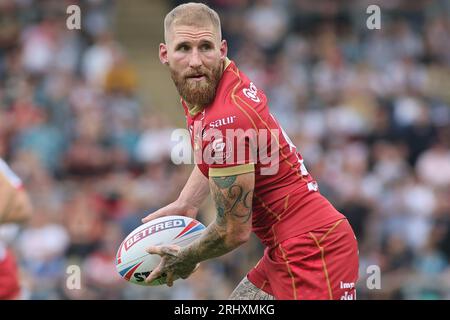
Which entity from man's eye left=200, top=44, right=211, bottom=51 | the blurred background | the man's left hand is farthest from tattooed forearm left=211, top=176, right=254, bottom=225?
the blurred background

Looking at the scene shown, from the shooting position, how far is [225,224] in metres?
5.84

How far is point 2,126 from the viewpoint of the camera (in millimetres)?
13633

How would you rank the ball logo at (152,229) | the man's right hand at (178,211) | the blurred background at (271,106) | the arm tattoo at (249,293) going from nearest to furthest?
the arm tattoo at (249,293) → the ball logo at (152,229) → the man's right hand at (178,211) → the blurred background at (271,106)

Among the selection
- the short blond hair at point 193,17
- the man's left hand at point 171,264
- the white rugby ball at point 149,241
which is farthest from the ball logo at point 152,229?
the short blond hair at point 193,17

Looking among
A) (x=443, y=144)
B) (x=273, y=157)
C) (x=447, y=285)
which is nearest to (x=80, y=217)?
(x=447, y=285)

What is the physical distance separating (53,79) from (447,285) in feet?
23.0

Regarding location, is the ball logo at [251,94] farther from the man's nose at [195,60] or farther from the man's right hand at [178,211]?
the man's right hand at [178,211]

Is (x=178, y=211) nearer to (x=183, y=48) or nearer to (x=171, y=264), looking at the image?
(x=171, y=264)

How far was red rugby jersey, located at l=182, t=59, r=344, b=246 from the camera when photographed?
5.72 metres

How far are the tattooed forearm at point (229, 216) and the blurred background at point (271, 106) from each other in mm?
4496

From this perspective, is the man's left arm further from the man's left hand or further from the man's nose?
the man's nose

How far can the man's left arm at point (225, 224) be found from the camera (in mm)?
5754

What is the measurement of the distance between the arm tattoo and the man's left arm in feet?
1.83

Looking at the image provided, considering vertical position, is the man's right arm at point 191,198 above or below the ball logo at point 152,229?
above
